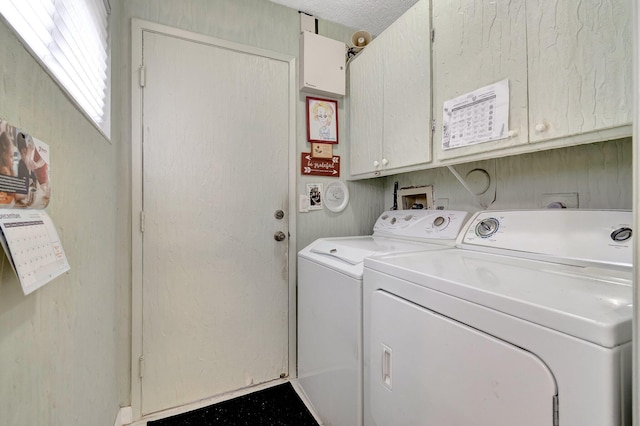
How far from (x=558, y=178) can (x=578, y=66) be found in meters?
0.53

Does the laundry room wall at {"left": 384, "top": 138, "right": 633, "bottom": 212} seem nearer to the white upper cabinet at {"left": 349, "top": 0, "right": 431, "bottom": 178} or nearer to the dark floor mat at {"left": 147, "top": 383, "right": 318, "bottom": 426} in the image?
the white upper cabinet at {"left": 349, "top": 0, "right": 431, "bottom": 178}

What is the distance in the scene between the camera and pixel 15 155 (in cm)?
53

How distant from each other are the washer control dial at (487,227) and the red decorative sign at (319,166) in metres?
1.07

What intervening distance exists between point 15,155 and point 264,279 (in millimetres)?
1474

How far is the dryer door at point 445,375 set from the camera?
1.92ft

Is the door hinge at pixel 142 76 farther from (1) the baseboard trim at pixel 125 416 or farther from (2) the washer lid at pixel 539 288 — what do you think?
(1) the baseboard trim at pixel 125 416

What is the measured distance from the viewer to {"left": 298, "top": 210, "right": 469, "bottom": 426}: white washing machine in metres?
1.23

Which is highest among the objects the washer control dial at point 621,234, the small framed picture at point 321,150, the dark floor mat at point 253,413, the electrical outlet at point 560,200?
the small framed picture at point 321,150

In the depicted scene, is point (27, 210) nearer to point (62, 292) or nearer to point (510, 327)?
point (62, 292)

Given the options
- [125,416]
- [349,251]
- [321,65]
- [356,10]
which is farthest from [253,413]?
[356,10]

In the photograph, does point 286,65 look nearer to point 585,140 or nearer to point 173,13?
point 173,13

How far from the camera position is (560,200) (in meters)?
1.21

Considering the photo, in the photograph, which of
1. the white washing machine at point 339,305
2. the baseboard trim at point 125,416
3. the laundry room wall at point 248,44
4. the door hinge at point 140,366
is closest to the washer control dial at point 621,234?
the white washing machine at point 339,305

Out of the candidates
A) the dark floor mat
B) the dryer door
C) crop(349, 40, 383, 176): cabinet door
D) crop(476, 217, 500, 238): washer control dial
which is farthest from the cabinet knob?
the dark floor mat
